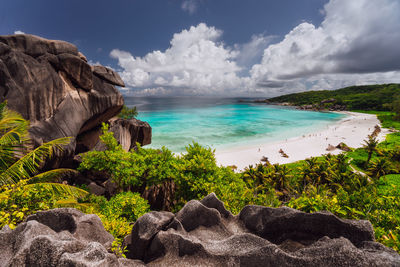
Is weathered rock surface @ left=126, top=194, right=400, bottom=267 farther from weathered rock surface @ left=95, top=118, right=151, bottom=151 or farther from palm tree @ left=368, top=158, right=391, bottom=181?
palm tree @ left=368, top=158, right=391, bottom=181

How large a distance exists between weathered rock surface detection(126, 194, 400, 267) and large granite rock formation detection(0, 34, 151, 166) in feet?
38.2

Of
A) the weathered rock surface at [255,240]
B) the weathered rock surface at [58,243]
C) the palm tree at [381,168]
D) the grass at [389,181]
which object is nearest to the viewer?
the weathered rock surface at [58,243]

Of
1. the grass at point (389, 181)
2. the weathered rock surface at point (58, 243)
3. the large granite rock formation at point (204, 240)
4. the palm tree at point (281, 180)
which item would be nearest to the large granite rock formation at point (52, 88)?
the weathered rock surface at point (58, 243)

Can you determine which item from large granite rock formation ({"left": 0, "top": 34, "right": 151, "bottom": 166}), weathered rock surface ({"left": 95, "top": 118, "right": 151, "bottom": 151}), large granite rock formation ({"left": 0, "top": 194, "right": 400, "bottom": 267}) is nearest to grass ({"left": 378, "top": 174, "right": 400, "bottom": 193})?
large granite rock formation ({"left": 0, "top": 194, "right": 400, "bottom": 267})

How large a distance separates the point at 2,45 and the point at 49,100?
451 centimetres

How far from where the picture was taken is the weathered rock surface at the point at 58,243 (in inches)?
111

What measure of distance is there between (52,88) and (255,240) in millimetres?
17509

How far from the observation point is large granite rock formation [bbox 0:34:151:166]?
11578mm

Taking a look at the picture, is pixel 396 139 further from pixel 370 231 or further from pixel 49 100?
pixel 49 100

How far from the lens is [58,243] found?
298cm

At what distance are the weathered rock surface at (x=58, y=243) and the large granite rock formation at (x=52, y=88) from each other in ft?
32.5

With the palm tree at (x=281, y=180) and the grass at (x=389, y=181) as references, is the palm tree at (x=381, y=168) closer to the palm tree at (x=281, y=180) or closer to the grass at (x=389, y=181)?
the grass at (x=389, y=181)

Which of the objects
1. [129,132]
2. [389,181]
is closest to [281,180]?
[389,181]

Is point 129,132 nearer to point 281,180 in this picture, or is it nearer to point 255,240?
point 281,180
